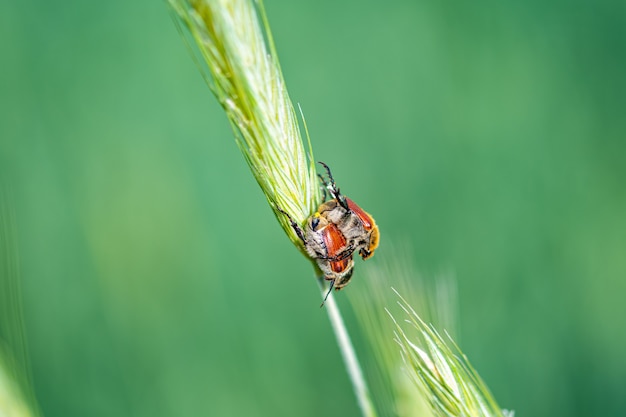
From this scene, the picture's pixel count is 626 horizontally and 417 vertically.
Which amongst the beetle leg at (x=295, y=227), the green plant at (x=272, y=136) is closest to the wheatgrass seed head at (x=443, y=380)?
the green plant at (x=272, y=136)

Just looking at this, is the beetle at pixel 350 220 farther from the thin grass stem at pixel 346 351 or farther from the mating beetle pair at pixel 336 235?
the thin grass stem at pixel 346 351

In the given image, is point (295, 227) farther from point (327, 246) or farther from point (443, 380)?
point (443, 380)

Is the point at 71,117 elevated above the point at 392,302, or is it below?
above

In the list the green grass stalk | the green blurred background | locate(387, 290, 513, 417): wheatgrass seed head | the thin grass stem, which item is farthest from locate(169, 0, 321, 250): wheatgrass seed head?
the green blurred background

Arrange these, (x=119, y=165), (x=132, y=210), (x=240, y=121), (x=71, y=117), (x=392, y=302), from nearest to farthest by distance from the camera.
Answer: (x=240, y=121) → (x=392, y=302) → (x=132, y=210) → (x=119, y=165) → (x=71, y=117)

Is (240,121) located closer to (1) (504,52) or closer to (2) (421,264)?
(2) (421,264)

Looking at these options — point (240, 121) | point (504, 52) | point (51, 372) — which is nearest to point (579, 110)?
point (504, 52)

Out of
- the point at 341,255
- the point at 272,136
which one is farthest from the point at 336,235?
the point at 272,136
